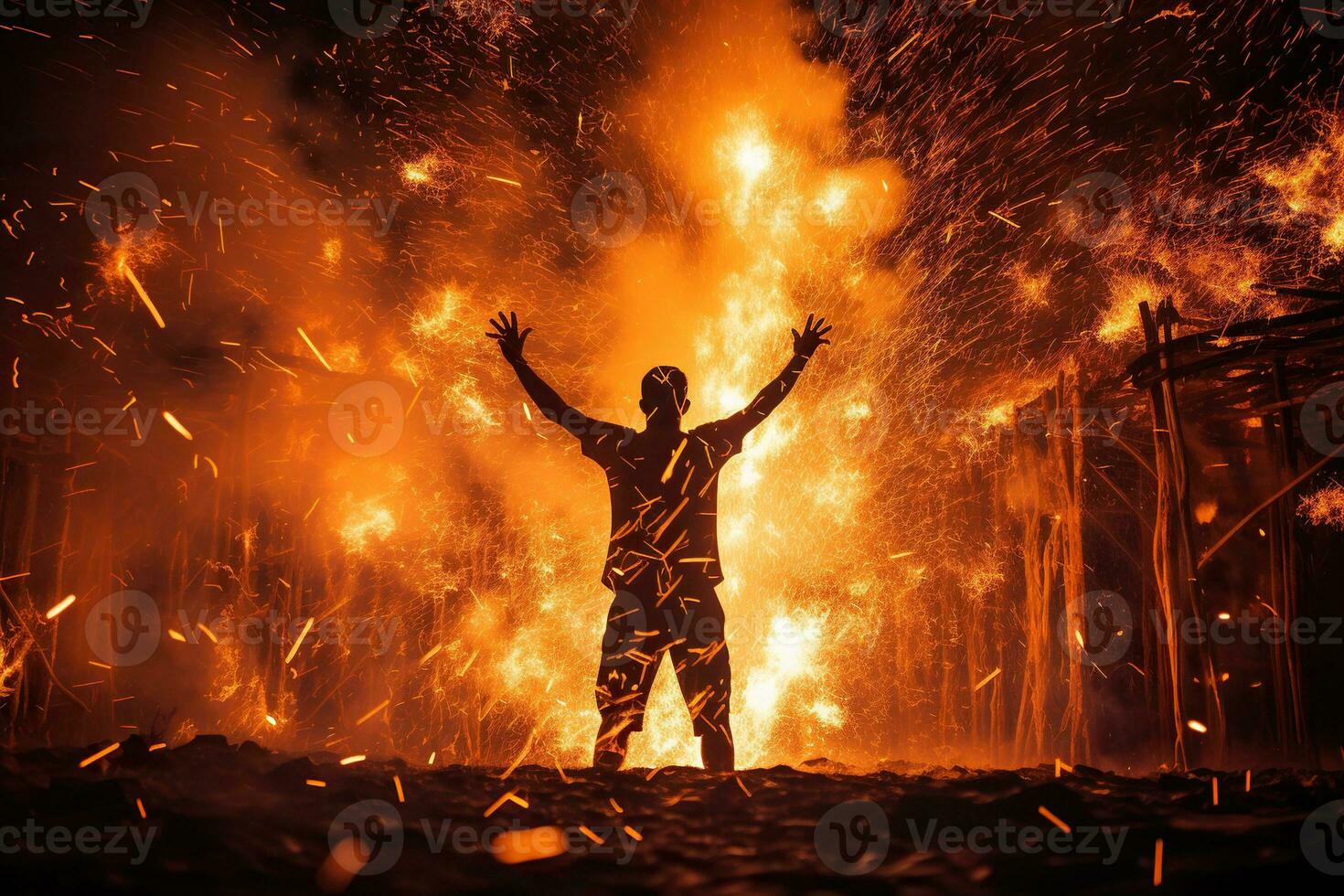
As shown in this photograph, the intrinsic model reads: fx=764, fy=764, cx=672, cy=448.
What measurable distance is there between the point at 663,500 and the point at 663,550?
30 centimetres

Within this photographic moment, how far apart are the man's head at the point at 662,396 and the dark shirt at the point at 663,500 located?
86mm

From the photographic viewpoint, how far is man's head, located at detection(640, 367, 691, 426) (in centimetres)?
465

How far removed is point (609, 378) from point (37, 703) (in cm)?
657

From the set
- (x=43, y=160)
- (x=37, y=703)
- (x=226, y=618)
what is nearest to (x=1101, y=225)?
(x=43, y=160)

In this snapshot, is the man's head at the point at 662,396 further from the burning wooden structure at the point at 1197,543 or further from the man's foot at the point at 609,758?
the burning wooden structure at the point at 1197,543

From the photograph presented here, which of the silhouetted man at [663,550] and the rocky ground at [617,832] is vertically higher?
the silhouetted man at [663,550]

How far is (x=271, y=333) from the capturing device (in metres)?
8.21

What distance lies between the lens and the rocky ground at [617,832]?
194 centimetres

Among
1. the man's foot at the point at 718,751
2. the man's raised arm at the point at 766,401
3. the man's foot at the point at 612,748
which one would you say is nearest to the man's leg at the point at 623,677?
the man's foot at the point at 612,748

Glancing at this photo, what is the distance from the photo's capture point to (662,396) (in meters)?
4.65

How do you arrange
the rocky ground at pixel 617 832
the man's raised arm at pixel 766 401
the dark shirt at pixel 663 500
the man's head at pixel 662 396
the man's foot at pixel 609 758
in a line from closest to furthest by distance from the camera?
the rocky ground at pixel 617 832 < the man's foot at pixel 609 758 < the dark shirt at pixel 663 500 < the man's raised arm at pixel 766 401 < the man's head at pixel 662 396

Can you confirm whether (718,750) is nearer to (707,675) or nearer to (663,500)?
(707,675)

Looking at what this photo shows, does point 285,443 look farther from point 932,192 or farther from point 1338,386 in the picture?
point 1338,386

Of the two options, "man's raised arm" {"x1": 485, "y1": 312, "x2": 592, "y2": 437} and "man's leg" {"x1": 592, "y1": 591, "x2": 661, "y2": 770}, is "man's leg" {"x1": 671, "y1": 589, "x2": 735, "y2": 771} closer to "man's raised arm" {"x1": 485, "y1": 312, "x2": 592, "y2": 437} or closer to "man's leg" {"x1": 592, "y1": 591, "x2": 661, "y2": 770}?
"man's leg" {"x1": 592, "y1": 591, "x2": 661, "y2": 770}
